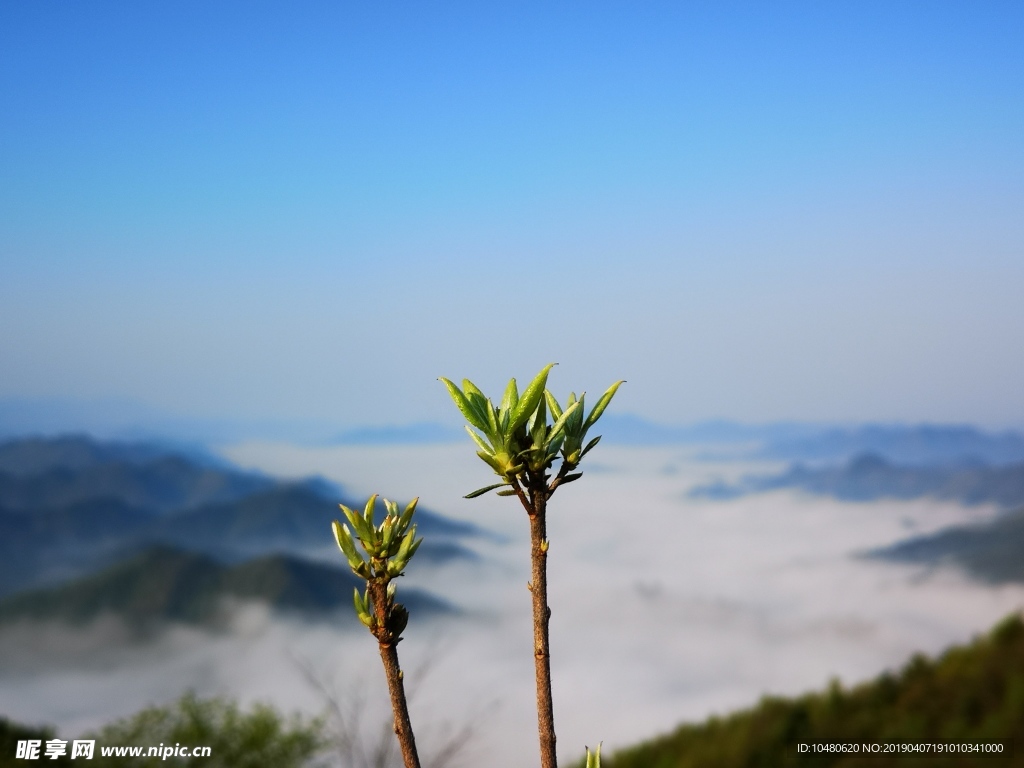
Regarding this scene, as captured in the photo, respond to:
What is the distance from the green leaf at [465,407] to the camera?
909mm

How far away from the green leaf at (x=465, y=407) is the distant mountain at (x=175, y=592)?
195 ft

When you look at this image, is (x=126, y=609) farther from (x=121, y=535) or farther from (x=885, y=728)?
(x=885, y=728)

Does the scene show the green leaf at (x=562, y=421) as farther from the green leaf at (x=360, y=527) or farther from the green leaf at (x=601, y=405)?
the green leaf at (x=360, y=527)

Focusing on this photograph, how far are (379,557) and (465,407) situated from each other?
0.59 feet

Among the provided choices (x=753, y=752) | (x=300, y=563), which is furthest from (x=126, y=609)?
(x=753, y=752)

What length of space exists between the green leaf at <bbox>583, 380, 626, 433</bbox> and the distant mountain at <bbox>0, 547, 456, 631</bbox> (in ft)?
195

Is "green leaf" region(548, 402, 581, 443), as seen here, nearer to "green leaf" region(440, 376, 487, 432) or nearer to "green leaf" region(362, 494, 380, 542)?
"green leaf" region(440, 376, 487, 432)

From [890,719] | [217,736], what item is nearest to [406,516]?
[890,719]

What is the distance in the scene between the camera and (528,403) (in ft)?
2.93

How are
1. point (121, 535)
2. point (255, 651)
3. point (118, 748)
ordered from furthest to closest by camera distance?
point (121, 535)
point (255, 651)
point (118, 748)

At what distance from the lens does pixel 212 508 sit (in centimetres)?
8506

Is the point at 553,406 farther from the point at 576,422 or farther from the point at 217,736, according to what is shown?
the point at 217,736

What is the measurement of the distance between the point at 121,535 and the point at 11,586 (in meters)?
12.3

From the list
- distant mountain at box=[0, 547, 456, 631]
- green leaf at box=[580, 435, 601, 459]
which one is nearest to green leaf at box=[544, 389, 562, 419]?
green leaf at box=[580, 435, 601, 459]
